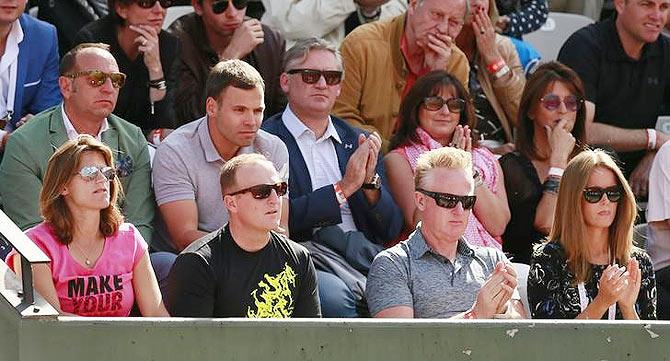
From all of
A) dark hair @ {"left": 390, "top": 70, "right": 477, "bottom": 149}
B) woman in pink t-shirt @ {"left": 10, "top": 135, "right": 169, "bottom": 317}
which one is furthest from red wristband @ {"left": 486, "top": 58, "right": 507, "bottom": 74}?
woman in pink t-shirt @ {"left": 10, "top": 135, "right": 169, "bottom": 317}

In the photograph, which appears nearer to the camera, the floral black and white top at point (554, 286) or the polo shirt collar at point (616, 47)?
the floral black and white top at point (554, 286)

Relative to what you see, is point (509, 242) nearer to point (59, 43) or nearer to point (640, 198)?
point (640, 198)

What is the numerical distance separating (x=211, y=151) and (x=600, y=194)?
191cm

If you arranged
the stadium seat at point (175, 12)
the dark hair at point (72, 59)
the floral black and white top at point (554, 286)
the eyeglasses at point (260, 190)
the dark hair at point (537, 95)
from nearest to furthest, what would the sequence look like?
the eyeglasses at point (260, 190) < the floral black and white top at point (554, 286) < the dark hair at point (72, 59) < the dark hair at point (537, 95) < the stadium seat at point (175, 12)

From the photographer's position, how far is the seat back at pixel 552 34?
33.6 ft

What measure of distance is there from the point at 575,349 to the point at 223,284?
1.52 m

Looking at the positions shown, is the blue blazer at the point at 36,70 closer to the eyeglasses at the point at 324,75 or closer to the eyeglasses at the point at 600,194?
the eyeglasses at the point at 324,75

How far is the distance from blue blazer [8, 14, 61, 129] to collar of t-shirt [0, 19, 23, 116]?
0.03 m

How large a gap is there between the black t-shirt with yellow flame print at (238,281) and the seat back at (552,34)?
4284mm

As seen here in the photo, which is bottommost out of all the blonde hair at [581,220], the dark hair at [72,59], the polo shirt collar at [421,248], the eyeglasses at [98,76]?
the polo shirt collar at [421,248]

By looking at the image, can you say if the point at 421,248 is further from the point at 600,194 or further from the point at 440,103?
the point at 440,103

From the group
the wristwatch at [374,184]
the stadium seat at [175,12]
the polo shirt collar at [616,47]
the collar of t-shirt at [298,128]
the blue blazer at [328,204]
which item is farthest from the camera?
the stadium seat at [175,12]

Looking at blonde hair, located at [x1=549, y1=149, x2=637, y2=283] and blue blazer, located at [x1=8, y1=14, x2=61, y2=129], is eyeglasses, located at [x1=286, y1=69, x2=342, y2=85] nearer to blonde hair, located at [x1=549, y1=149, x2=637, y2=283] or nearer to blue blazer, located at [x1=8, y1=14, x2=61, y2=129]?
blue blazer, located at [x1=8, y1=14, x2=61, y2=129]

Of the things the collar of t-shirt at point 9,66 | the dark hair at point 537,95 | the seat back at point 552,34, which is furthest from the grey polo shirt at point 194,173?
the seat back at point 552,34
